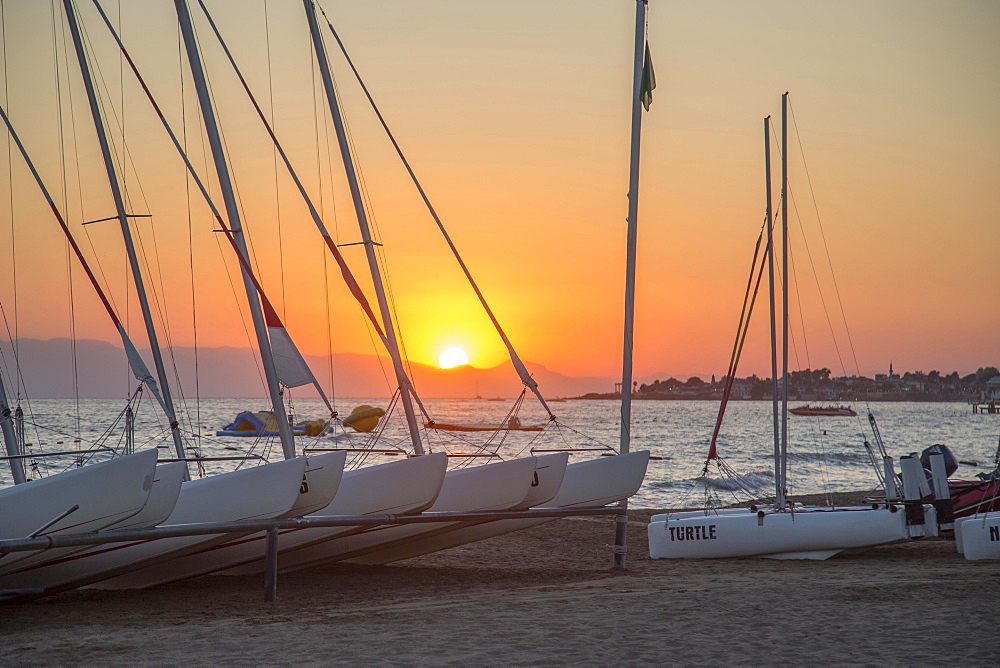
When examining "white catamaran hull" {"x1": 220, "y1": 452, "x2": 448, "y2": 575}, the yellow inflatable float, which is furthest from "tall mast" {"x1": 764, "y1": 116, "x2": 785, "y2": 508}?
A: the yellow inflatable float

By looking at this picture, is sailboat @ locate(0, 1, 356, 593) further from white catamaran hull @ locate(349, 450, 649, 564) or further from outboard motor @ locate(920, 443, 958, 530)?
outboard motor @ locate(920, 443, 958, 530)

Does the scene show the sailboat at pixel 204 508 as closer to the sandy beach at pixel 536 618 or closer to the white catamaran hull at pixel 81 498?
the sandy beach at pixel 536 618

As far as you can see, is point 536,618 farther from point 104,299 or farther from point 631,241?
point 104,299

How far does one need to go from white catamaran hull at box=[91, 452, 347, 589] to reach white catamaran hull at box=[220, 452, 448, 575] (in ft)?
0.53

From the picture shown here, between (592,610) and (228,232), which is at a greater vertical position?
(228,232)

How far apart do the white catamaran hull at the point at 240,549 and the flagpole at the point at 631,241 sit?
144 inches

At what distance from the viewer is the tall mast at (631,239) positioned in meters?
12.0

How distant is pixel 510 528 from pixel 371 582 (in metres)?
2.37

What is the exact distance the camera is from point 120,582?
10.5 metres

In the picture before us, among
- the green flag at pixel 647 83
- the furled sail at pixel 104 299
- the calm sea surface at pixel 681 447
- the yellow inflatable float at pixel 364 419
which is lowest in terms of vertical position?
the calm sea surface at pixel 681 447

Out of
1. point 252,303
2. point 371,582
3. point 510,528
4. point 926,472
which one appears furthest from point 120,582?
point 926,472

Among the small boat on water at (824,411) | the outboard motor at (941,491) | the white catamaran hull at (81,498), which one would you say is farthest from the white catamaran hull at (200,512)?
the small boat on water at (824,411)

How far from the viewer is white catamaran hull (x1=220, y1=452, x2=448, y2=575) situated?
35.4ft

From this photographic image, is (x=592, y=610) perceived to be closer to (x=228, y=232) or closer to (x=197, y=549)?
(x=197, y=549)
